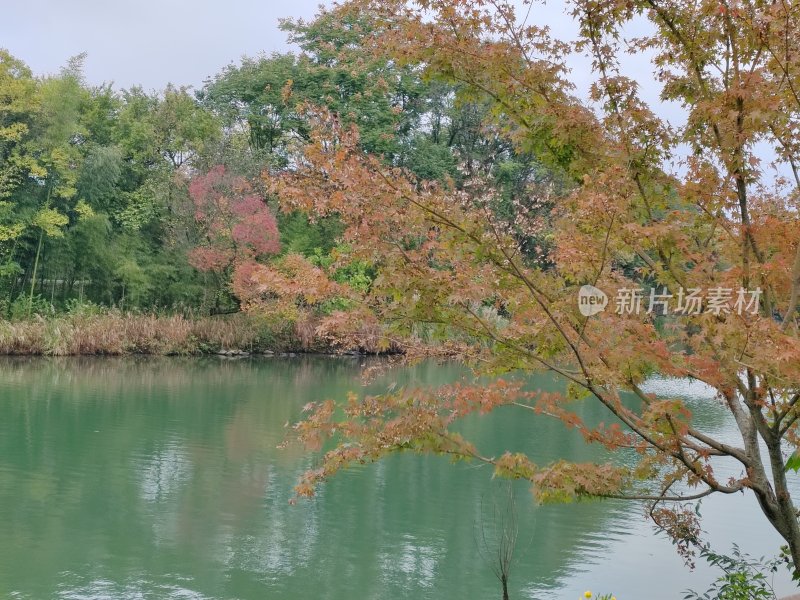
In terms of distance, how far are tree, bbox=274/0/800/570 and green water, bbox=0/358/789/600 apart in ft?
9.33

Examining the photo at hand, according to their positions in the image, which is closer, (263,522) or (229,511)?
(263,522)

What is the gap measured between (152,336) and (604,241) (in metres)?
18.0

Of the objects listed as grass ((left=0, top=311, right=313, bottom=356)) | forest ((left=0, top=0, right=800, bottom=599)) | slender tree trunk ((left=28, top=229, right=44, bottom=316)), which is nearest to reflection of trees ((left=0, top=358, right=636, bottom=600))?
forest ((left=0, top=0, right=800, bottom=599))

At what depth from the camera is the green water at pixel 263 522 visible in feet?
18.9

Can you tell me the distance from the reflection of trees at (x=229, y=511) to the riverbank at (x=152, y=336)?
204 inches

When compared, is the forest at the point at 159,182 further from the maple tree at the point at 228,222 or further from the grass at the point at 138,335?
the grass at the point at 138,335

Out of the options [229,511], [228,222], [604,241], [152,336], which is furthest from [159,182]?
[604,241]

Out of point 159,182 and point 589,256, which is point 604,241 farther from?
point 159,182

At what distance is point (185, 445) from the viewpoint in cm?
1023

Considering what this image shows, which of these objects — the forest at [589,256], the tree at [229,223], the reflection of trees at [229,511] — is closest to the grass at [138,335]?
the tree at [229,223]

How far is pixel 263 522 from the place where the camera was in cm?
710

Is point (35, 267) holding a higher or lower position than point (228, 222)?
lower

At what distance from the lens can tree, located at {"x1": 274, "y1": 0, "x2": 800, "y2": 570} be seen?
2.99 metres

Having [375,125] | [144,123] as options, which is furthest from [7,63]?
[375,125]
